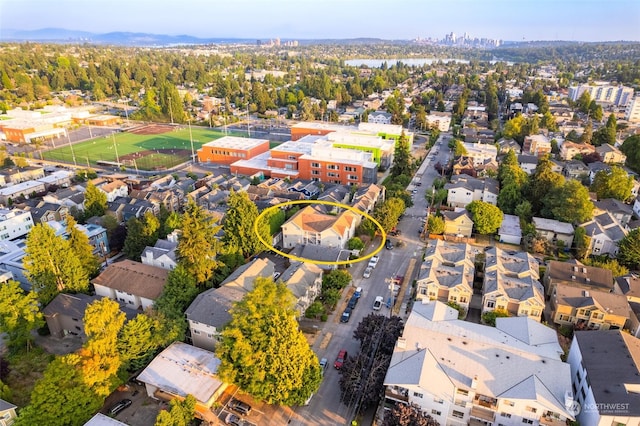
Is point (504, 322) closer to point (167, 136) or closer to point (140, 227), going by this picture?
point (140, 227)

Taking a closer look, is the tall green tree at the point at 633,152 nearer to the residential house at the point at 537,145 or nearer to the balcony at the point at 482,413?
the residential house at the point at 537,145

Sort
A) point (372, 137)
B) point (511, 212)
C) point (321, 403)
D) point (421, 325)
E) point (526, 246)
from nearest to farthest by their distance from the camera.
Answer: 1. point (321, 403)
2. point (421, 325)
3. point (526, 246)
4. point (511, 212)
5. point (372, 137)

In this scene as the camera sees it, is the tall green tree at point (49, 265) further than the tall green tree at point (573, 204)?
No

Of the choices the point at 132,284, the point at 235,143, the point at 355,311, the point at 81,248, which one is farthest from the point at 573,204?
the point at 235,143

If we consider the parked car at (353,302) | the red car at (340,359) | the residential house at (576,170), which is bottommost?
the parked car at (353,302)

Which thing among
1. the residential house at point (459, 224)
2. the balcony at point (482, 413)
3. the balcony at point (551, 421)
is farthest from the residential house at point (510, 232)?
the balcony at point (482, 413)

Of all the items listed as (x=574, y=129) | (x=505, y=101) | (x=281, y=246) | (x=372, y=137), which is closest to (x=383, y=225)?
(x=281, y=246)

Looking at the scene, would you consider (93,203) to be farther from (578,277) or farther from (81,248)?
(578,277)
